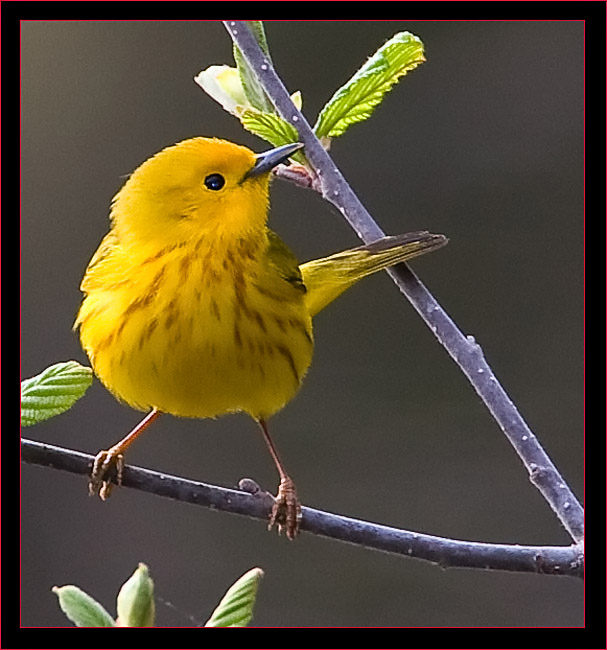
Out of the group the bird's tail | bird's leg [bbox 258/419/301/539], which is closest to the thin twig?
the bird's tail

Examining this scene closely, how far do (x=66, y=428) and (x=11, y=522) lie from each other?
1.84 meters

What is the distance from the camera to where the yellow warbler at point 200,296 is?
1213 mm

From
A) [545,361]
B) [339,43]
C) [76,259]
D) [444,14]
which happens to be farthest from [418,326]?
[444,14]

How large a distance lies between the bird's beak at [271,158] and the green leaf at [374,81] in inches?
2.0

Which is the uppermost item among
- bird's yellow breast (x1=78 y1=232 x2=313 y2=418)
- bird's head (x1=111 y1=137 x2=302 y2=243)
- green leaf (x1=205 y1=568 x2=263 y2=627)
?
bird's head (x1=111 y1=137 x2=302 y2=243)

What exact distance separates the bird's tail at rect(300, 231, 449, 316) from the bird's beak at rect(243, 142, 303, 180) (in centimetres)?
18

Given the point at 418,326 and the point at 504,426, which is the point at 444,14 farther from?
the point at 418,326

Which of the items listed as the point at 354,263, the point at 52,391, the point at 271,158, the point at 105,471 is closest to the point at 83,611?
the point at 52,391

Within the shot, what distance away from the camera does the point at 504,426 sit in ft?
3.40

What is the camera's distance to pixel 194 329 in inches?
47.5

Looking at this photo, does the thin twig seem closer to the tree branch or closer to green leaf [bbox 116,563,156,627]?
the tree branch

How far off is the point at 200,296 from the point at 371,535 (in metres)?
0.41

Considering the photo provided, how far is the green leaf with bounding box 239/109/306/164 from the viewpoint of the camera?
105 centimetres

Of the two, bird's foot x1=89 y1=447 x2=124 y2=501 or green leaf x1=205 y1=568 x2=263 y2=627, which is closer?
green leaf x1=205 y1=568 x2=263 y2=627
